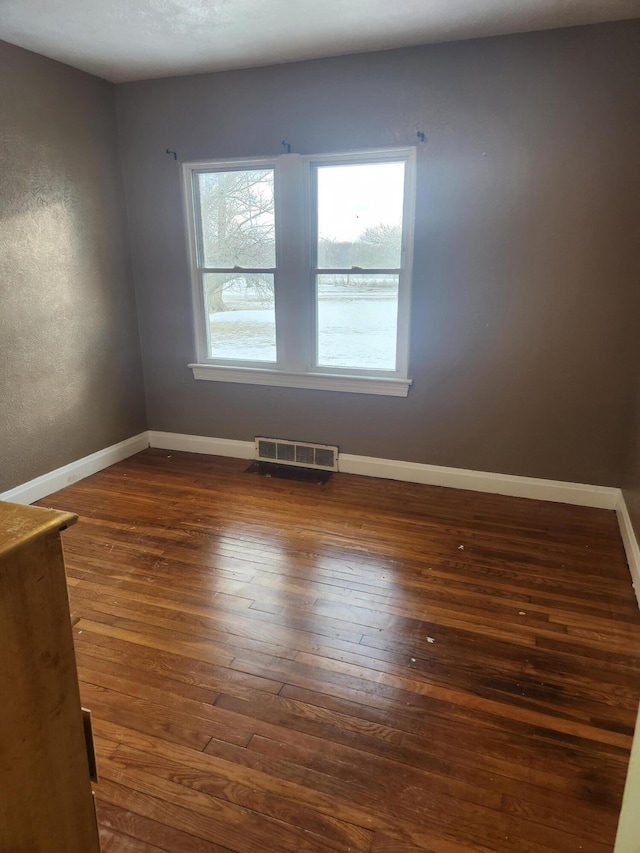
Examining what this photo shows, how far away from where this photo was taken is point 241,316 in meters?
3.89

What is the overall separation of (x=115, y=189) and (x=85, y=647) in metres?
3.14

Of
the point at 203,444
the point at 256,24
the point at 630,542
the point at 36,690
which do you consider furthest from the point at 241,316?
the point at 36,690

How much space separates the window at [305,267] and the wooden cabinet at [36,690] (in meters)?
2.86

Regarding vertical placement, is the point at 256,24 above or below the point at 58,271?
above

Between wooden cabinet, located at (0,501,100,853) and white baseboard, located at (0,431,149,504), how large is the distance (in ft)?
8.18

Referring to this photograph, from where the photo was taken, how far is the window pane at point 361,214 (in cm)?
330

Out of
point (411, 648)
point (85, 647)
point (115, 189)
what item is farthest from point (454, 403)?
point (115, 189)

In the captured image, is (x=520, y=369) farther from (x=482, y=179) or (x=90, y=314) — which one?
(x=90, y=314)

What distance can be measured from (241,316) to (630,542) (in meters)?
2.83

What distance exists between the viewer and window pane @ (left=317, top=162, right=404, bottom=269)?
330cm

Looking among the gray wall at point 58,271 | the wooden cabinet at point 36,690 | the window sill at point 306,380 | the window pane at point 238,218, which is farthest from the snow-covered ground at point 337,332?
the wooden cabinet at point 36,690

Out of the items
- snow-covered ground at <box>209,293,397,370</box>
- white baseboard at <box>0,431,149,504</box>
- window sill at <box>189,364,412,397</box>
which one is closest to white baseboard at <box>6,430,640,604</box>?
white baseboard at <box>0,431,149,504</box>

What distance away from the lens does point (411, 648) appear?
6.84 feet

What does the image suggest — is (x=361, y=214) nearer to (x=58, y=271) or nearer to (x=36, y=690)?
(x=58, y=271)
